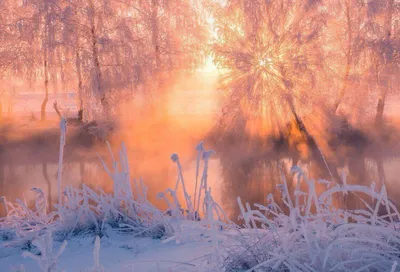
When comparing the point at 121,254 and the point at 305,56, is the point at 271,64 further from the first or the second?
the point at 121,254

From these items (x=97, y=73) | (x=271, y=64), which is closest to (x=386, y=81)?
(x=271, y=64)

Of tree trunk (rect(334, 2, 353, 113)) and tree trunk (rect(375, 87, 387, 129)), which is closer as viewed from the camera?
tree trunk (rect(375, 87, 387, 129))

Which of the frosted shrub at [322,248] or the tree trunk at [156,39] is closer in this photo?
the frosted shrub at [322,248]

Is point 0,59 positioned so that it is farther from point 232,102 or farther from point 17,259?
point 17,259

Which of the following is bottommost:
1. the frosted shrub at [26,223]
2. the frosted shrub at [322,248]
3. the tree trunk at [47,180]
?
the tree trunk at [47,180]

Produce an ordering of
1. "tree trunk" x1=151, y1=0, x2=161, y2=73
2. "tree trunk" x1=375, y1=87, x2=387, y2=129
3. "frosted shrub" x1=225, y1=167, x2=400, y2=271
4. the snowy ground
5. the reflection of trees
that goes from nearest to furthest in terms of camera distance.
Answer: "frosted shrub" x1=225, y1=167, x2=400, y2=271, the snowy ground, the reflection of trees, "tree trunk" x1=375, y1=87, x2=387, y2=129, "tree trunk" x1=151, y1=0, x2=161, y2=73

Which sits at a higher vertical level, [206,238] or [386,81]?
[386,81]

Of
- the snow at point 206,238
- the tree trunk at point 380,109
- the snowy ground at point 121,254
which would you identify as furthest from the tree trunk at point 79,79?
the snowy ground at point 121,254

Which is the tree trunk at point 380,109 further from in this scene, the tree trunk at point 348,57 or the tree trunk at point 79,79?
the tree trunk at point 79,79

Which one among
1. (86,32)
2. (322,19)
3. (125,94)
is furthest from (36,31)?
(322,19)

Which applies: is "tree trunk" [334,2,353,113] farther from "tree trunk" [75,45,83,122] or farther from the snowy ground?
the snowy ground

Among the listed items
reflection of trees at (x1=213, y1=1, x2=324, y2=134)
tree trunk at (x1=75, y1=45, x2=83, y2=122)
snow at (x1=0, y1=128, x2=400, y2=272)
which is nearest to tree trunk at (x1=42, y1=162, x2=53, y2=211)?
snow at (x1=0, y1=128, x2=400, y2=272)

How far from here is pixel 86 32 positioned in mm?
14500

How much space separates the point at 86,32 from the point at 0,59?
3534 mm
